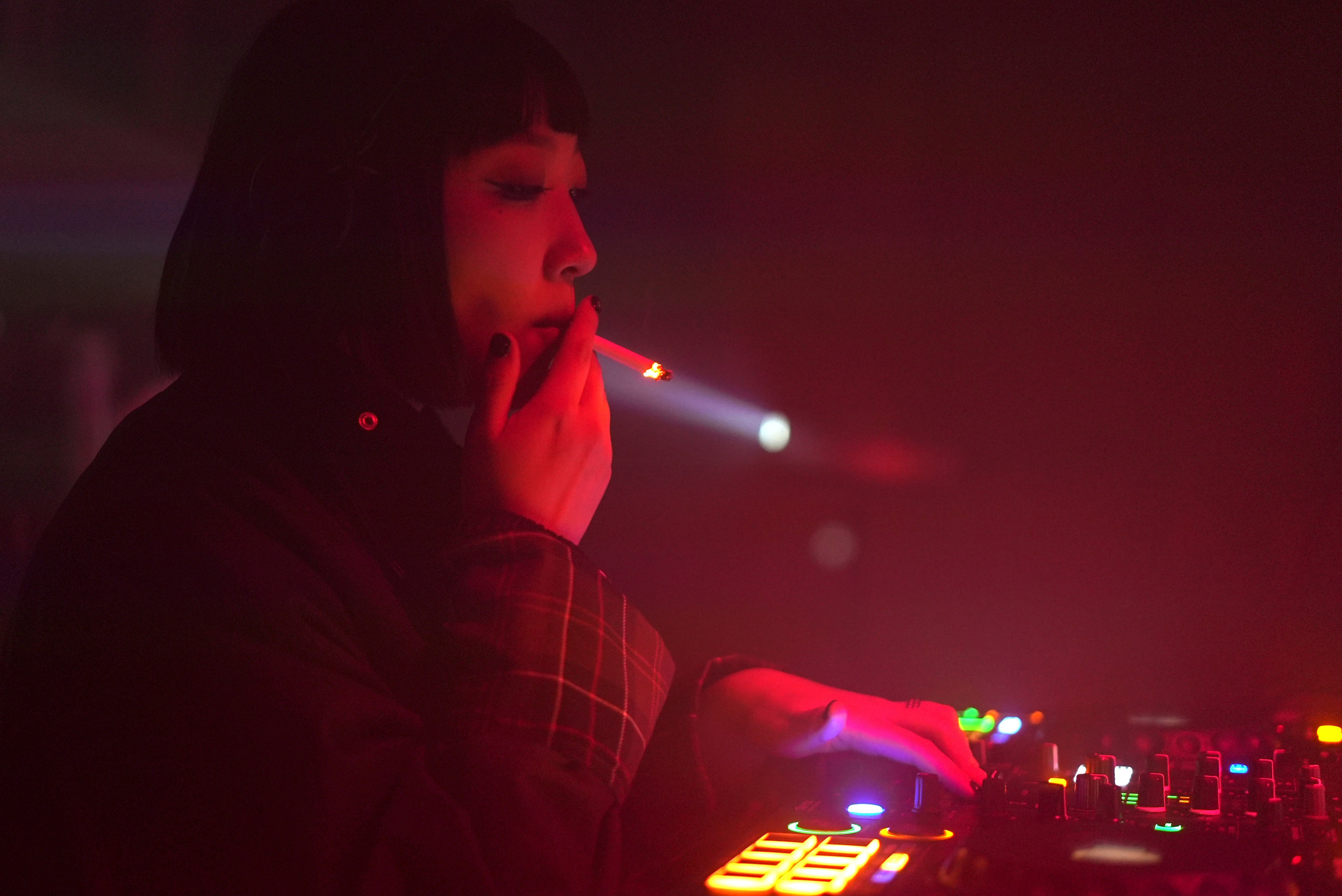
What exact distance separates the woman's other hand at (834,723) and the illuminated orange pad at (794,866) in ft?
0.87

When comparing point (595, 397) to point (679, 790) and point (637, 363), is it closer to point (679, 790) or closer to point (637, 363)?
point (637, 363)

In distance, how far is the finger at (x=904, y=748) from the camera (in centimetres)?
96

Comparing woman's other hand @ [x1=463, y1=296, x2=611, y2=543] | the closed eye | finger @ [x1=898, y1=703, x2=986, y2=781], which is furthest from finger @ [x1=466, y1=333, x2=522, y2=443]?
finger @ [x1=898, y1=703, x2=986, y2=781]

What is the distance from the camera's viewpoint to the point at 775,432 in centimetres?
193

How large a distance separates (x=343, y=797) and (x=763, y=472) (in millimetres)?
1396

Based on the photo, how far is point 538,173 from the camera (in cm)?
114

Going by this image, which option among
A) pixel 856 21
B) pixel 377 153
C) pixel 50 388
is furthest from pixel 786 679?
pixel 50 388

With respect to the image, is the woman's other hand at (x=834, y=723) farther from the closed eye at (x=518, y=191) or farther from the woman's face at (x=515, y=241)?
the closed eye at (x=518, y=191)

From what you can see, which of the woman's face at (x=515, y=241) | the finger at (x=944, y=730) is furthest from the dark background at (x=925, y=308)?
the woman's face at (x=515, y=241)

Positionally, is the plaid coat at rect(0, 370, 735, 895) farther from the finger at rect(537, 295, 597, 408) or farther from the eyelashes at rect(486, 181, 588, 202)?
the eyelashes at rect(486, 181, 588, 202)

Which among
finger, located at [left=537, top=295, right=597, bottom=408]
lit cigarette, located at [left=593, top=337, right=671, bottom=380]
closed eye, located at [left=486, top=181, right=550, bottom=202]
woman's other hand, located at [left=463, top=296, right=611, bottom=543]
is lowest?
woman's other hand, located at [left=463, top=296, right=611, bottom=543]

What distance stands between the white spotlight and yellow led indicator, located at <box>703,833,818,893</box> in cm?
123

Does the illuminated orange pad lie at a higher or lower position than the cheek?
lower

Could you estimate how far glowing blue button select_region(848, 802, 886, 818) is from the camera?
834 millimetres
